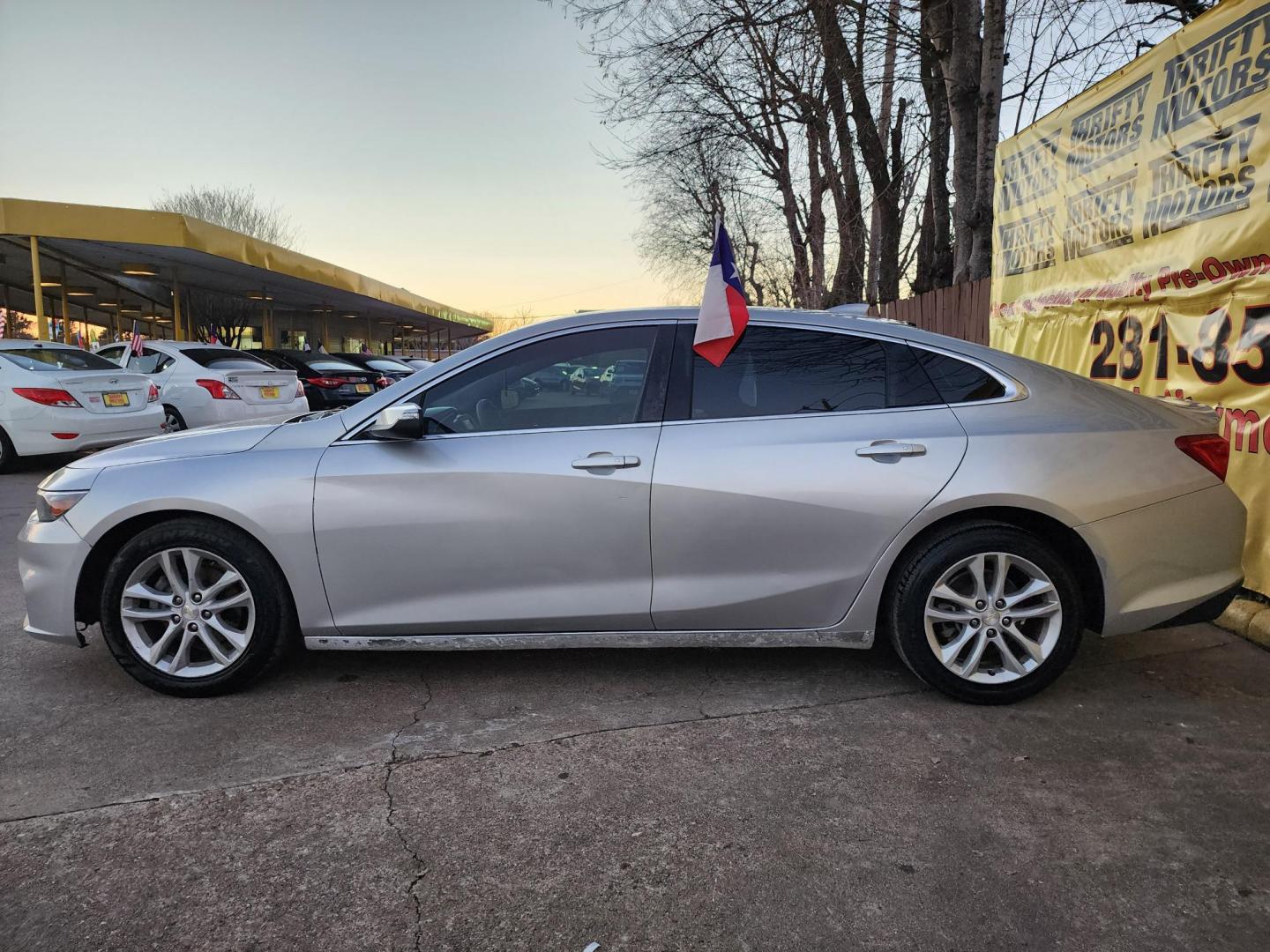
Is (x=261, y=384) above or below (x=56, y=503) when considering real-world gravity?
above

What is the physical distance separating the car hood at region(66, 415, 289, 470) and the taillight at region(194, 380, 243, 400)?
8.58 m

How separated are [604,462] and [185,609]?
184 cm

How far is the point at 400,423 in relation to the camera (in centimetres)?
340

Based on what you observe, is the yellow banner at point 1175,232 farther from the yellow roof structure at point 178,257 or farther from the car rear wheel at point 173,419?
the yellow roof structure at point 178,257

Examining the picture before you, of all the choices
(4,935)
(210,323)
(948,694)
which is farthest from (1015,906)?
(210,323)

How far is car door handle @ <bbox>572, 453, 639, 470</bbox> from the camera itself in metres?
3.40

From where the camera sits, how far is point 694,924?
217 cm

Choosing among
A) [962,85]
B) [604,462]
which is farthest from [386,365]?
[604,462]

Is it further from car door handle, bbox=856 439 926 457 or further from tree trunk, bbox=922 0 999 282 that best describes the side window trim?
tree trunk, bbox=922 0 999 282

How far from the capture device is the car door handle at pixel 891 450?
11.1 ft

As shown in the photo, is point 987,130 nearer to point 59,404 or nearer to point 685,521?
point 685,521

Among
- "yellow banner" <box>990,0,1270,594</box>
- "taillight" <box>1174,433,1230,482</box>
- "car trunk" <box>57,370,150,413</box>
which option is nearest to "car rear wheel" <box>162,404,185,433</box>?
"car trunk" <box>57,370,150,413</box>

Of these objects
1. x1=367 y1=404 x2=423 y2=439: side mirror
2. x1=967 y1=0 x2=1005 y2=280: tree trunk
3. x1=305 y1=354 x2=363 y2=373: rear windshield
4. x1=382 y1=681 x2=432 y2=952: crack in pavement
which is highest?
x1=967 y1=0 x2=1005 y2=280: tree trunk

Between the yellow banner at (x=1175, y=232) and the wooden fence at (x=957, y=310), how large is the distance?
1854mm
